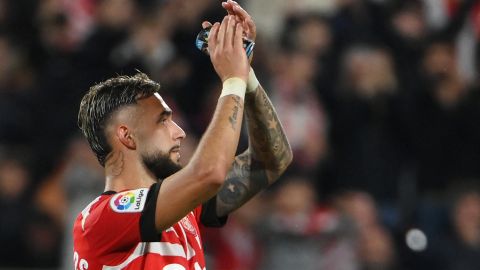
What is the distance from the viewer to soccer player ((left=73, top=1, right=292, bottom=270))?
4230 millimetres

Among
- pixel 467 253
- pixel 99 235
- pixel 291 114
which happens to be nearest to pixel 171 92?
pixel 291 114

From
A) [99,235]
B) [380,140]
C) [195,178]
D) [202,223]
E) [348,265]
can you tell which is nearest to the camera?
[195,178]

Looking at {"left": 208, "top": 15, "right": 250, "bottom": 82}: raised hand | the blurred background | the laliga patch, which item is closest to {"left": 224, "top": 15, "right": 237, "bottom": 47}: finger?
{"left": 208, "top": 15, "right": 250, "bottom": 82}: raised hand

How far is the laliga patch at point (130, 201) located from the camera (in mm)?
4410

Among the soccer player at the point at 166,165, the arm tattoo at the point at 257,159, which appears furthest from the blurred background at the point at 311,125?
the soccer player at the point at 166,165

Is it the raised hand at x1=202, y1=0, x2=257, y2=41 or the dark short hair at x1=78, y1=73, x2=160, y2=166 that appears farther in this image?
the dark short hair at x1=78, y1=73, x2=160, y2=166

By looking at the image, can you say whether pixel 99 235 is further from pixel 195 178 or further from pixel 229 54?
pixel 229 54

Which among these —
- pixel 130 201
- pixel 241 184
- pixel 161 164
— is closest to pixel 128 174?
pixel 161 164

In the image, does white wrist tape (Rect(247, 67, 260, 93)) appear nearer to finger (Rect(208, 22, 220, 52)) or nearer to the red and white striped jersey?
finger (Rect(208, 22, 220, 52))

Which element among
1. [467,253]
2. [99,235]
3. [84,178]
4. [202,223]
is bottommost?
[467,253]

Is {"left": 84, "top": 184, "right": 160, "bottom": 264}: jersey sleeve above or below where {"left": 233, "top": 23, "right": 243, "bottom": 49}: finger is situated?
below

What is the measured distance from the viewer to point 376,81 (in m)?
9.52

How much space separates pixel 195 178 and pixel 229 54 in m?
0.53

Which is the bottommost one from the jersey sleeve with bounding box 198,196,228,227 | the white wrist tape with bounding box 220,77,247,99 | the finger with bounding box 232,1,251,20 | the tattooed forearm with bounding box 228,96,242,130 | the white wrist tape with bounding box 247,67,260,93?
the jersey sleeve with bounding box 198,196,228,227
